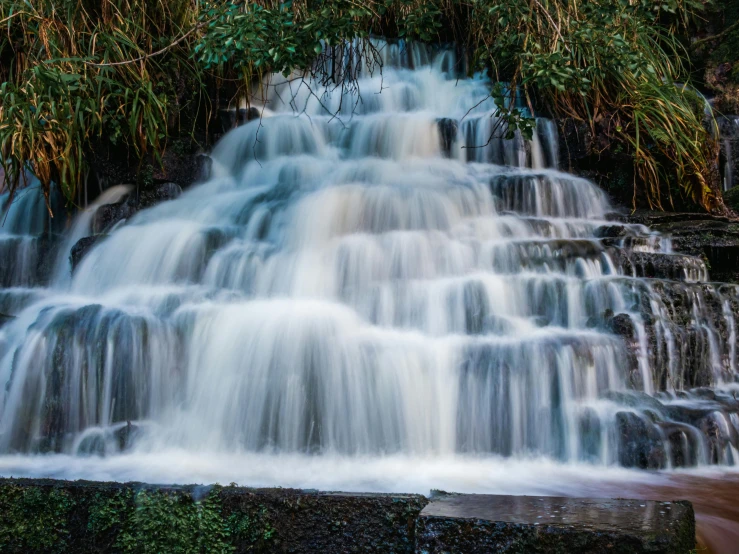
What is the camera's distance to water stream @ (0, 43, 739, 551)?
13.6 feet

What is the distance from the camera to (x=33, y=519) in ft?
9.04

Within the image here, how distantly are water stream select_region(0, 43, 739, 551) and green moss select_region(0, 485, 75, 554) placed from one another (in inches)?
44.7

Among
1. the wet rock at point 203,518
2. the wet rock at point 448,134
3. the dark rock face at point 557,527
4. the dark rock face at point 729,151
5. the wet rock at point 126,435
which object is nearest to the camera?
the dark rock face at point 557,527

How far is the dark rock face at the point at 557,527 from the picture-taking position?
2129mm

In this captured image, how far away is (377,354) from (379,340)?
164 millimetres

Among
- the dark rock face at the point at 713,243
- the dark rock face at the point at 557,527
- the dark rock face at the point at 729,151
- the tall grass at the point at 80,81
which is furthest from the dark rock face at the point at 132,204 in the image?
the dark rock face at the point at 729,151

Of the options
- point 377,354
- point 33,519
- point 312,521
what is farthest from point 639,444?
point 33,519

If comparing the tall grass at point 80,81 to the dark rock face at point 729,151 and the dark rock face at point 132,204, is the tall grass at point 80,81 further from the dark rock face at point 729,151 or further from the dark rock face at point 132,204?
the dark rock face at point 729,151

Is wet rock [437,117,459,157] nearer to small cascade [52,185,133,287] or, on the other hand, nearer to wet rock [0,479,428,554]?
small cascade [52,185,133,287]

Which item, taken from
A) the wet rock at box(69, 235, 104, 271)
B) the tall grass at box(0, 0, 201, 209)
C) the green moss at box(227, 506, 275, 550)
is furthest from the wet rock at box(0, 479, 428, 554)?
the tall grass at box(0, 0, 201, 209)

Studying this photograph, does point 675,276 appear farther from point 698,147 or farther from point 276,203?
point 276,203

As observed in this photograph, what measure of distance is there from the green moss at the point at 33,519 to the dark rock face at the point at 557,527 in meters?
1.39

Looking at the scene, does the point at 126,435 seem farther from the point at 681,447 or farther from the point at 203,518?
the point at 681,447

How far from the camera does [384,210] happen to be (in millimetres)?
6496
